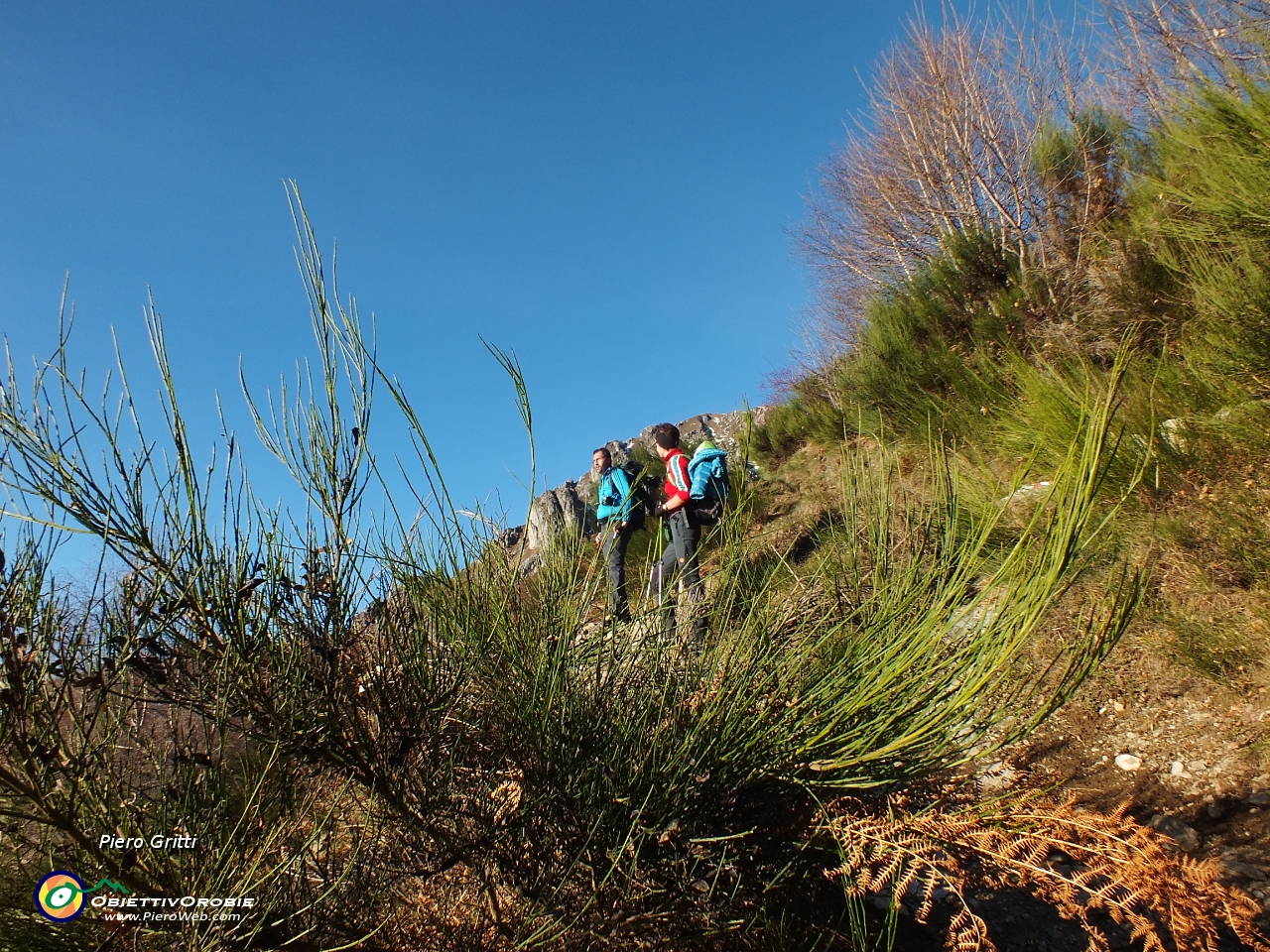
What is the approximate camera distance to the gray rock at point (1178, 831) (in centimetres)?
267

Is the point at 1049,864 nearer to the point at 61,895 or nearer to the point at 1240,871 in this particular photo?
the point at 1240,871

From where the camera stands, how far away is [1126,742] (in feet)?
11.3

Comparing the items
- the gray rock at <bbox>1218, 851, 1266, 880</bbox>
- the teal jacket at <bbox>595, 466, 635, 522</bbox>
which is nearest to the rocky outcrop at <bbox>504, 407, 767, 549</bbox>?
the teal jacket at <bbox>595, 466, 635, 522</bbox>

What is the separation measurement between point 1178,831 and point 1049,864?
193 cm

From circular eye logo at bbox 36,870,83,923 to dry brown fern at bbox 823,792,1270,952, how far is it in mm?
1500

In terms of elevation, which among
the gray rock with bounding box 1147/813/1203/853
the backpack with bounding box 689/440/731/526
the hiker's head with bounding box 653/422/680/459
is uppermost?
the hiker's head with bounding box 653/422/680/459

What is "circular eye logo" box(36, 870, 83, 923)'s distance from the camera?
1439 mm

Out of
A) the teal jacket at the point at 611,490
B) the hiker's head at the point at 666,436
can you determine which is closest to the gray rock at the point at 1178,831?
the teal jacket at the point at 611,490

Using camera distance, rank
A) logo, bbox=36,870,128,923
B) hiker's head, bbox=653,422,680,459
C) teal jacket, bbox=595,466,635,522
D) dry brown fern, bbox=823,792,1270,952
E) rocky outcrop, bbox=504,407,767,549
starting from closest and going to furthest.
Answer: dry brown fern, bbox=823,792,1270,952 → logo, bbox=36,870,128,923 → rocky outcrop, bbox=504,407,767,549 → teal jacket, bbox=595,466,635,522 → hiker's head, bbox=653,422,680,459

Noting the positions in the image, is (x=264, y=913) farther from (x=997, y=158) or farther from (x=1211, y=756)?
(x=997, y=158)

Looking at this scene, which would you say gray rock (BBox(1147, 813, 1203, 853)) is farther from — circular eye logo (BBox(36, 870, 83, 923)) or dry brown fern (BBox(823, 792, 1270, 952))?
circular eye logo (BBox(36, 870, 83, 923))

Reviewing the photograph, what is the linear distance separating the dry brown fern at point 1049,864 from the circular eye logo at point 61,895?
1.50 meters

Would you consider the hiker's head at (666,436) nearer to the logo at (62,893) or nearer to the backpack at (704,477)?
the backpack at (704,477)

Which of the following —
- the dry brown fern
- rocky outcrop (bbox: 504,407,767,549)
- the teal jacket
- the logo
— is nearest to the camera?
the dry brown fern
